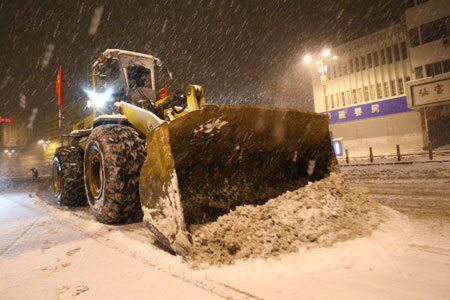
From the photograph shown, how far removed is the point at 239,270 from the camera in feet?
7.64

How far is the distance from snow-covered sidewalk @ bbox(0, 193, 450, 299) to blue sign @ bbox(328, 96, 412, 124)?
26072 millimetres

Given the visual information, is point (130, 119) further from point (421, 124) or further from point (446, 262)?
point (421, 124)

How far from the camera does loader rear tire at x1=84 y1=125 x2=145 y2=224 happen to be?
3.64 meters

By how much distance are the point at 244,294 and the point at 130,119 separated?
3.02 m

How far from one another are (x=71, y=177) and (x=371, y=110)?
2817 centimetres

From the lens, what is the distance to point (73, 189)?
19.4 feet

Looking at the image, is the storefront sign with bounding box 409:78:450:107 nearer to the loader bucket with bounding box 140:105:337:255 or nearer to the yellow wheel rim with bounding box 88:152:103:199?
the loader bucket with bounding box 140:105:337:255

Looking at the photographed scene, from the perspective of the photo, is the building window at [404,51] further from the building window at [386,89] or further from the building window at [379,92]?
the building window at [379,92]

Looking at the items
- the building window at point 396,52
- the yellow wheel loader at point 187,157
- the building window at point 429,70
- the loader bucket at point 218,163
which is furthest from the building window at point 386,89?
the loader bucket at point 218,163

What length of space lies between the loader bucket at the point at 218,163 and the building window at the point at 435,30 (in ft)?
85.7

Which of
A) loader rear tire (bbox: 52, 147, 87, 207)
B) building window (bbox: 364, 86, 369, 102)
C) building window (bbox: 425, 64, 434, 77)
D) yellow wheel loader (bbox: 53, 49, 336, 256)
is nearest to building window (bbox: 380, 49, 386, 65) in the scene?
building window (bbox: 364, 86, 369, 102)

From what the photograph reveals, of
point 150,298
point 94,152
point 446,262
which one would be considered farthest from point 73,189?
point 446,262

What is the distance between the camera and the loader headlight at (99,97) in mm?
5420

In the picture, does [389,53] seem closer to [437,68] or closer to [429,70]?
[429,70]
